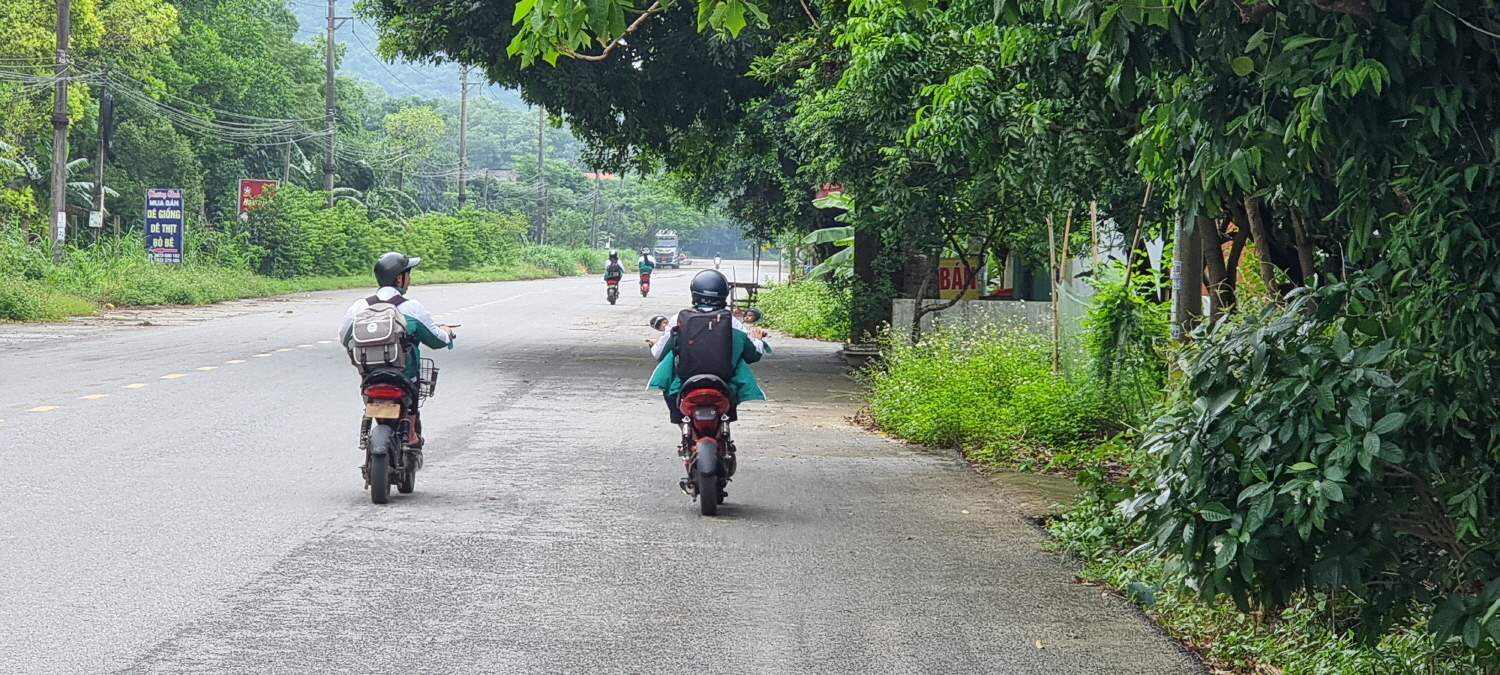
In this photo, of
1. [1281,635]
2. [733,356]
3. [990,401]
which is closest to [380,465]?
[733,356]

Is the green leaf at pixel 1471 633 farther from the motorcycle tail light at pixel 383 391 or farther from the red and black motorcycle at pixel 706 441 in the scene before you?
the motorcycle tail light at pixel 383 391

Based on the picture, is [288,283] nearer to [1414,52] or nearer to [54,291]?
[54,291]

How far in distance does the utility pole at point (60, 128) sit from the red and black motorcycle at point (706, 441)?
26.0 meters

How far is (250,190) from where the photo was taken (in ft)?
164

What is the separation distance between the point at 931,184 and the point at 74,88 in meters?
30.1

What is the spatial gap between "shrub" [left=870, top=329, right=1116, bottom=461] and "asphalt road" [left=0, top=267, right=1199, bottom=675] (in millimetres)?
461

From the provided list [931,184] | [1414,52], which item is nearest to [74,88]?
[931,184]

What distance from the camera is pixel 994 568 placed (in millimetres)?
7559

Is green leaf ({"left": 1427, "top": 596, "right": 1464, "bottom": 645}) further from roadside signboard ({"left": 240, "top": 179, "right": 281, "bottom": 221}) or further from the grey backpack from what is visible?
roadside signboard ({"left": 240, "top": 179, "right": 281, "bottom": 221})

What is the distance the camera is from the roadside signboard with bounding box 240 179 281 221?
49312 millimetres

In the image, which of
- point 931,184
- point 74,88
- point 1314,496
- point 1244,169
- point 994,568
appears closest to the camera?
point 1314,496

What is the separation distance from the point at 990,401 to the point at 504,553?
6483 mm

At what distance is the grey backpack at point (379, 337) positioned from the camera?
29.6ft

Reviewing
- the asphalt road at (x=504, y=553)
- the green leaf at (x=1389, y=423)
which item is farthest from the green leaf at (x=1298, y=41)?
the asphalt road at (x=504, y=553)
